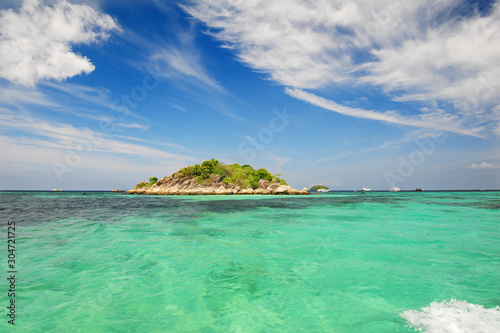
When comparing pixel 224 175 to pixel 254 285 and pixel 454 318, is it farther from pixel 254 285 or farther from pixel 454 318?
pixel 454 318

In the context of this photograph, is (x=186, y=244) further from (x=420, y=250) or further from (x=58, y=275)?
(x=420, y=250)

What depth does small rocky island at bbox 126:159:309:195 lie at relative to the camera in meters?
103

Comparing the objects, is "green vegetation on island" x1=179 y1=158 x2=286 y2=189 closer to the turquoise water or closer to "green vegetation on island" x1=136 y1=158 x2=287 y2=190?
"green vegetation on island" x1=136 y1=158 x2=287 y2=190

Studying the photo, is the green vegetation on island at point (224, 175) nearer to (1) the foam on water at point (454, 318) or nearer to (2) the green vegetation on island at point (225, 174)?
(2) the green vegetation on island at point (225, 174)

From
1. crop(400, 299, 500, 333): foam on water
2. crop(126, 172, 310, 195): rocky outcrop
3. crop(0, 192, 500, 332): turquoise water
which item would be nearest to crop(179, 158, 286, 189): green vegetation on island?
crop(126, 172, 310, 195): rocky outcrop

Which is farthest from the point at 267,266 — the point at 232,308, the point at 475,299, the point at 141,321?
the point at 475,299

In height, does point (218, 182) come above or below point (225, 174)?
below

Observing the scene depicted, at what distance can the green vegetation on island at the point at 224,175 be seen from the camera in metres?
107

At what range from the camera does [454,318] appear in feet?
15.0

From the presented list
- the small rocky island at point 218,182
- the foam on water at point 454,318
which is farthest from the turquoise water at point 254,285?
the small rocky island at point 218,182

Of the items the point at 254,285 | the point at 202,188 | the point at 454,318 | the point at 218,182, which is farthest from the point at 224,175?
the point at 454,318

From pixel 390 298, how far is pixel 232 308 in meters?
3.80

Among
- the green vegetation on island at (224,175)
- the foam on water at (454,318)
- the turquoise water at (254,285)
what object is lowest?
the turquoise water at (254,285)

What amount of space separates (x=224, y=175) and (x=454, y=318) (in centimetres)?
10828
